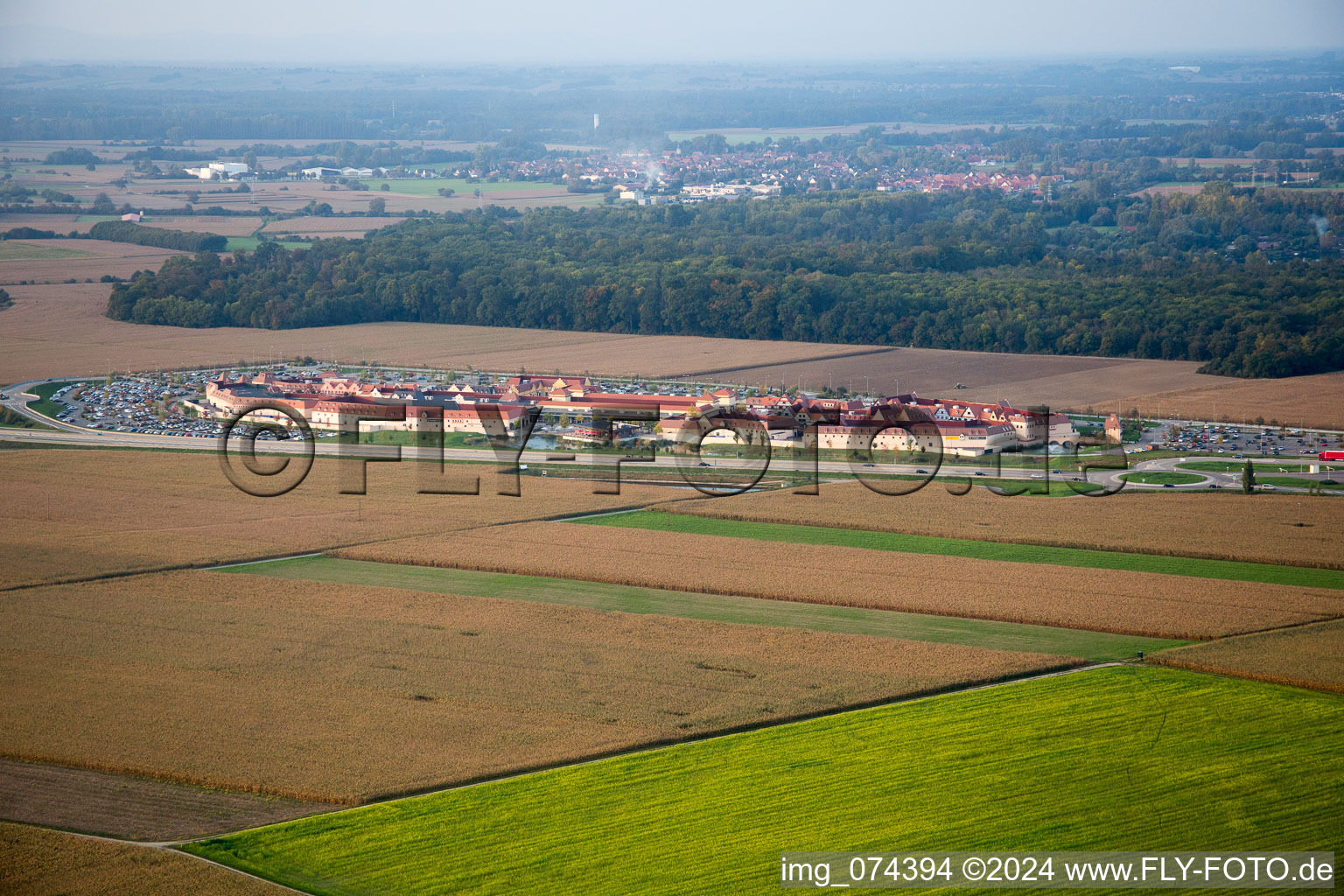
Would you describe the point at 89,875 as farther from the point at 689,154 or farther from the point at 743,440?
the point at 689,154

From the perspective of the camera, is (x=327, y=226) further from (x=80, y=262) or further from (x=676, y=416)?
(x=676, y=416)

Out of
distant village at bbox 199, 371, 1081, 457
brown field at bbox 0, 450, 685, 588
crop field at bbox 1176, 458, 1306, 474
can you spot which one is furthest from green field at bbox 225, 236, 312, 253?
crop field at bbox 1176, 458, 1306, 474

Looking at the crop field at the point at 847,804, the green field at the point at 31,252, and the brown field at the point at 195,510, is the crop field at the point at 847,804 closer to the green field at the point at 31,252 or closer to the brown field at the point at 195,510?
the brown field at the point at 195,510

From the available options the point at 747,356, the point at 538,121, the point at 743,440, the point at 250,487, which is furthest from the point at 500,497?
the point at 538,121

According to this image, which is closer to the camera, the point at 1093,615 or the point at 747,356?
the point at 1093,615

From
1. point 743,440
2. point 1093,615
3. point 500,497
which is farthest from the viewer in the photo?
point 743,440

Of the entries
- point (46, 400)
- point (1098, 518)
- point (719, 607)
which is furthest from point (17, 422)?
point (1098, 518)

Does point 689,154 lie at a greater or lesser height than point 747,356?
greater
